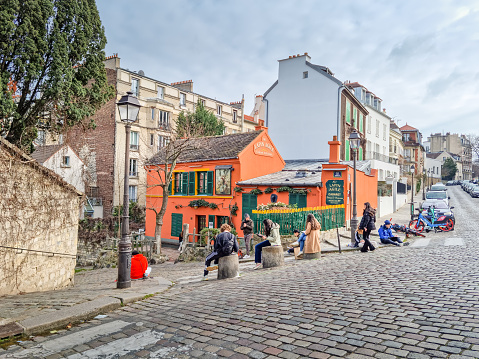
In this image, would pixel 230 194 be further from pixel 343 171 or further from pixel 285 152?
pixel 285 152

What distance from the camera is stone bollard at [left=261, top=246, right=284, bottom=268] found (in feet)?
36.9

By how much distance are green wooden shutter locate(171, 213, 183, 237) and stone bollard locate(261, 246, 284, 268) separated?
597 inches

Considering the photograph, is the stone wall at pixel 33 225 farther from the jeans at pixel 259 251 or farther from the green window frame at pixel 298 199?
the green window frame at pixel 298 199

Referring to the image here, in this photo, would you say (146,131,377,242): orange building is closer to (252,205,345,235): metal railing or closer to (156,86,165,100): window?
(252,205,345,235): metal railing

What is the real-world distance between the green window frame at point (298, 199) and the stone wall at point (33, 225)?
1194 centimetres

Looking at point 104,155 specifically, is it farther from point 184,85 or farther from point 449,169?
point 449,169

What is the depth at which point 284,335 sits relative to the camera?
16.3 feet

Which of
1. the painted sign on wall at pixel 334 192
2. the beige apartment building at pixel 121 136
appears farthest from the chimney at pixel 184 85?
the painted sign on wall at pixel 334 192

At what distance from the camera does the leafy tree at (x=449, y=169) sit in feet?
276

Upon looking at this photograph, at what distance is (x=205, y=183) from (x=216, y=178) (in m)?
1.04

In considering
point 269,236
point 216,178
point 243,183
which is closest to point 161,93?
point 216,178

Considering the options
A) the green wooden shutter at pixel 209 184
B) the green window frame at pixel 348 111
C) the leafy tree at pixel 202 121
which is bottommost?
the green wooden shutter at pixel 209 184

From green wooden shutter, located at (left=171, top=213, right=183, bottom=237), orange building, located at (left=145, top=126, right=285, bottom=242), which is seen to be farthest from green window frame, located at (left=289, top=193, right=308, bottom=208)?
green wooden shutter, located at (left=171, top=213, right=183, bottom=237)

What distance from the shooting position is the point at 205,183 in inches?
963
